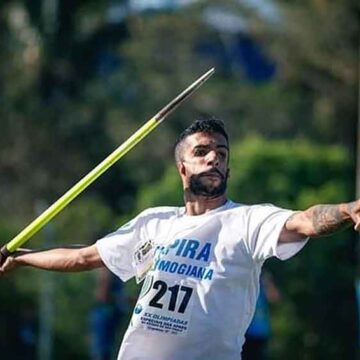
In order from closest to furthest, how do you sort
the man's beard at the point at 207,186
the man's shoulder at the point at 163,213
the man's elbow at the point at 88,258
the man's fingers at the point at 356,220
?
the man's fingers at the point at 356,220, the man's beard at the point at 207,186, the man's shoulder at the point at 163,213, the man's elbow at the point at 88,258

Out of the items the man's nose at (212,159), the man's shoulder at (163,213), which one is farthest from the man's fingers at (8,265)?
the man's nose at (212,159)

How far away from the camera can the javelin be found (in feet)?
27.3

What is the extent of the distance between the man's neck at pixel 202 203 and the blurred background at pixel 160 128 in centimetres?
1045

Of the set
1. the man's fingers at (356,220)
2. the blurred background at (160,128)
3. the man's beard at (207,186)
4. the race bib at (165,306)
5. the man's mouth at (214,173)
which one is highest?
the blurred background at (160,128)

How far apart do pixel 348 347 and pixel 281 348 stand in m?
0.87

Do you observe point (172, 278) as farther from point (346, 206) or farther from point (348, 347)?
point (348, 347)

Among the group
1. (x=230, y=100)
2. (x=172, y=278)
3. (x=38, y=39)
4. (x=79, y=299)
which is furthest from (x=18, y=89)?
(x=172, y=278)

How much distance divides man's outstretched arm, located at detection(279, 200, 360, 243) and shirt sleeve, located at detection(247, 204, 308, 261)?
27mm

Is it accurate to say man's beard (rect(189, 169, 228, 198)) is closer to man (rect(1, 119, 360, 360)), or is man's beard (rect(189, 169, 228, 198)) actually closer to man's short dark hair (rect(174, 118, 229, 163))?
man (rect(1, 119, 360, 360))

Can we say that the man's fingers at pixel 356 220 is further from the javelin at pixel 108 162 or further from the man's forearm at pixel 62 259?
the man's forearm at pixel 62 259

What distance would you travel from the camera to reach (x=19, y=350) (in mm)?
20703

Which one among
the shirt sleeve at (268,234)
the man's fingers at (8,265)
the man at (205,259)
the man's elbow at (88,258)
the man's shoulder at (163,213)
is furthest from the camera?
the man's fingers at (8,265)

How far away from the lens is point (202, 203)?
26.0ft

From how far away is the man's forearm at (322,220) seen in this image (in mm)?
7172
